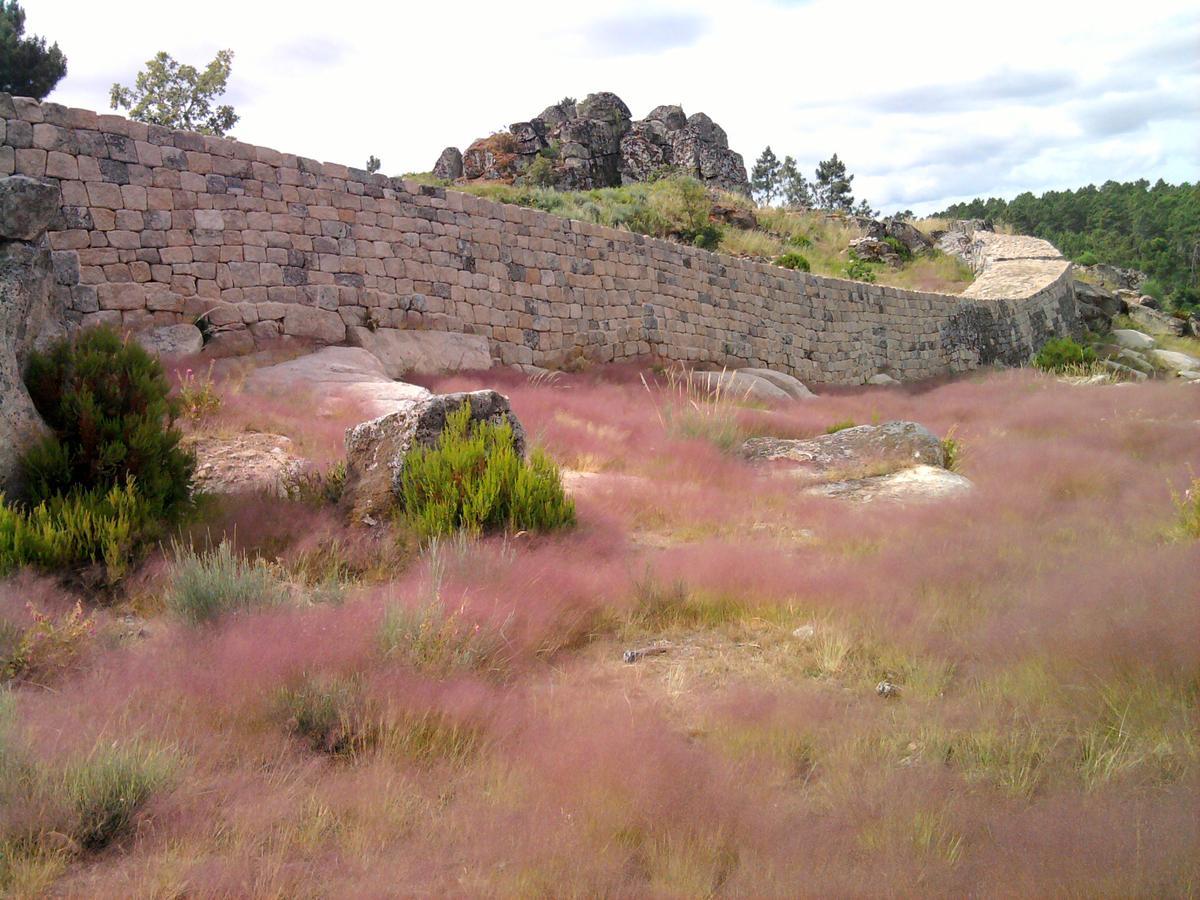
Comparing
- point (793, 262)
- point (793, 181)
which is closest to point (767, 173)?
point (793, 181)

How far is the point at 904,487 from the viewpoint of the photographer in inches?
299

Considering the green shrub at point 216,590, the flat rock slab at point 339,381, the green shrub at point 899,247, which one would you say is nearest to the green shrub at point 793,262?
the green shrub at point 899,247

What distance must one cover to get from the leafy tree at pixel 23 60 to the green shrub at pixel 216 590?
1052 inches

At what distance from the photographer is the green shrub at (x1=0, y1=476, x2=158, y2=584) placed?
15.0ft

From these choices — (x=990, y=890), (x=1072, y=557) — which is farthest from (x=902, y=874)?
(x=1072, y=557)

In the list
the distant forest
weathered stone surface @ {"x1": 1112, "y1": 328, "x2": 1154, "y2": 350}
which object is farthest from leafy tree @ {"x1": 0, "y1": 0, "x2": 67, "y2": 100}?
the distant forest

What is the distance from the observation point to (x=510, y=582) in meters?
4.76

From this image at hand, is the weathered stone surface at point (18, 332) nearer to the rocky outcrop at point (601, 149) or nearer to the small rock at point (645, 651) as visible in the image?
the small rock at point (645, 651)

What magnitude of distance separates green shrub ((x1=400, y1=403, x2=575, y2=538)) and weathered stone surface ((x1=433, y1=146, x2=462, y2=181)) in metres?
30.0

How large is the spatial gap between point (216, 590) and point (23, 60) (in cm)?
2796

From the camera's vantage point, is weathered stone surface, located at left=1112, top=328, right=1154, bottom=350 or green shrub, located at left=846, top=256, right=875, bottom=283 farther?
green shrub, located at left=846, top=256, right=875, bottom=283

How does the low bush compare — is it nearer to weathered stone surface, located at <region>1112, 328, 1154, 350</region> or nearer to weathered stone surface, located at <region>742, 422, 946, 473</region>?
weathered stone surface, located at <region>742, 422, 946, 473</region>

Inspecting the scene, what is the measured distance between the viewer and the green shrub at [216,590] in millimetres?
4156

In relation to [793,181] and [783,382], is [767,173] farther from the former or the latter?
[783,382]
